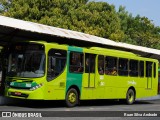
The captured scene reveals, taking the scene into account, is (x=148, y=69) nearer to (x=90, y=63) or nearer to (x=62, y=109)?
(x=90, y=63)

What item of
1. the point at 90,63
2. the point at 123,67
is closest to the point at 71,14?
the point at 123,67

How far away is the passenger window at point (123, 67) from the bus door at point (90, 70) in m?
2.52

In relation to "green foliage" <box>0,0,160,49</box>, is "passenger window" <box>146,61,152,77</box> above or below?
below

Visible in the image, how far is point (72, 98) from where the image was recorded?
18.6 metres

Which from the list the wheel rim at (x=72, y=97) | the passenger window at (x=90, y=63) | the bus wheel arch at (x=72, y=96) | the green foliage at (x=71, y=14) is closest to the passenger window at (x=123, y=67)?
the passenger window at (x=90, y=63)

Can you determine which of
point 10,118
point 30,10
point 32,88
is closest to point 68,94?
point 32,88

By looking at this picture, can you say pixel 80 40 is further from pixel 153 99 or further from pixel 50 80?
pixel 153 99

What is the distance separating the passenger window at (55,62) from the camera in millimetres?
17281

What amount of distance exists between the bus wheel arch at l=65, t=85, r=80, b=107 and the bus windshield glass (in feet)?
6.42

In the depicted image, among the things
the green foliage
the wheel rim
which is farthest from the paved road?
the green foliage

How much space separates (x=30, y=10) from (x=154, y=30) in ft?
111

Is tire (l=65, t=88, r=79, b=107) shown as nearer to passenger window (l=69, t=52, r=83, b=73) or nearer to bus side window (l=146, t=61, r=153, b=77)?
passenger window (l=69, t=52, r=83, b=73)

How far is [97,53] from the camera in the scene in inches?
792

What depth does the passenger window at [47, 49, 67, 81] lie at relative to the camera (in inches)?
680
